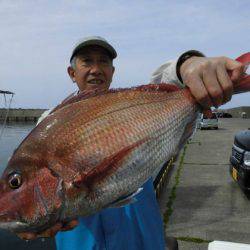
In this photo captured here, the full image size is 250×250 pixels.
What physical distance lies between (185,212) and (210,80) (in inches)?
286

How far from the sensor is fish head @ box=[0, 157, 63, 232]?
1939 millimetres

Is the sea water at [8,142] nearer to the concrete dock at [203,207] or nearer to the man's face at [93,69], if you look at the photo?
the concrete dock at [203,207]

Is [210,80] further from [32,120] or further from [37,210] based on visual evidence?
[32,120]

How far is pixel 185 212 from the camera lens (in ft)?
29.7

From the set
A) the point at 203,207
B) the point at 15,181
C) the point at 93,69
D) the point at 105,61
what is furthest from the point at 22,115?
the point at 15,181

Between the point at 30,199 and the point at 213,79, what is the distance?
3.64 feet

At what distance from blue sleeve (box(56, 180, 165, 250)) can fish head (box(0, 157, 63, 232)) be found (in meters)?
1.11

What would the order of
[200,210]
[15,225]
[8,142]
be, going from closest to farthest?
1. [15,225]
2. [200,210]
3. [8,142]

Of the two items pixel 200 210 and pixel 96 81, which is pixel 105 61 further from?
pixel 200 210

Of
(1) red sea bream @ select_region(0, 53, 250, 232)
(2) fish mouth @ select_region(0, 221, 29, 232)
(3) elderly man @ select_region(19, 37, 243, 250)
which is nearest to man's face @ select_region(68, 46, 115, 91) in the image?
(3) elderly man @ select_region(19, 37, 243, 250)

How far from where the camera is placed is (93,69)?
366 centimetres

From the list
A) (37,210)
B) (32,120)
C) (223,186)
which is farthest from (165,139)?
(32,120)

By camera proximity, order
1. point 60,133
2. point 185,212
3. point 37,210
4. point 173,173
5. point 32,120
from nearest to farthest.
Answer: point 37,210 → point 60,133 → point 185,212 → point 173,173 → point 32,120

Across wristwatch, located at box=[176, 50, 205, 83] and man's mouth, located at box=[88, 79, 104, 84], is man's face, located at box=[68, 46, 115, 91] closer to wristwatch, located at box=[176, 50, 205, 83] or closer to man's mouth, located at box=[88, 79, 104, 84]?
man's mouth, located at box=[88, 79, 104, 84]
